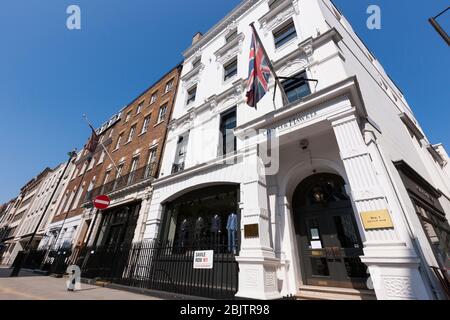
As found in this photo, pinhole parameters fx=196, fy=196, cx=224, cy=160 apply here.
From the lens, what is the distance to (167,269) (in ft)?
26.1

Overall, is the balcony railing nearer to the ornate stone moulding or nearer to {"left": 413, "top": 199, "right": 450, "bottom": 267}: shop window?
the ornate stone moulding

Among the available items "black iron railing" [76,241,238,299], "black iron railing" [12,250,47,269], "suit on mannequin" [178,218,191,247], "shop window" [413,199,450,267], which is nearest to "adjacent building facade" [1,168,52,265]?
"black iron railing" [12,250,47,269]

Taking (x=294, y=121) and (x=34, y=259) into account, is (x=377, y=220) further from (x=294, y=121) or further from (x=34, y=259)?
(x=34, y=259)

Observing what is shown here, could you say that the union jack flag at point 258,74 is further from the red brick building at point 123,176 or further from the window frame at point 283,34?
the red brick building at point 123,176

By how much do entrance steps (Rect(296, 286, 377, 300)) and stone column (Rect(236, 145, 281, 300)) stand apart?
82cm

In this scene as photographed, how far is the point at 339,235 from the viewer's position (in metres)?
6.25

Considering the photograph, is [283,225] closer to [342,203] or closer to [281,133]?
[342,203]

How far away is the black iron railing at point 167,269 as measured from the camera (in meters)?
6.54

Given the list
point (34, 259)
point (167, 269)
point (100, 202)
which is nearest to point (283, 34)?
point (167, 269)

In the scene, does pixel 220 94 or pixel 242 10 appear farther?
pixel 242 10

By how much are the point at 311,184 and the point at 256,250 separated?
347 centimetres

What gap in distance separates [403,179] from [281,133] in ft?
14.9
